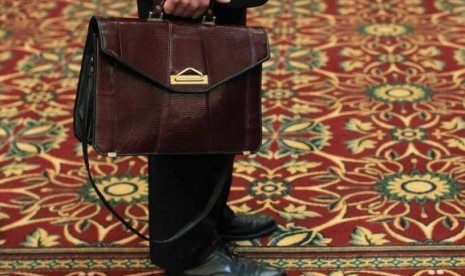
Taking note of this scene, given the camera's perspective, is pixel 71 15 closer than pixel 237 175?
No

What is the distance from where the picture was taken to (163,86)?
1595 mm

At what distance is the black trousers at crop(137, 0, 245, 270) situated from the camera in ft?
5.83

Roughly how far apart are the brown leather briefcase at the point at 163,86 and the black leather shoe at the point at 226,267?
341 mm

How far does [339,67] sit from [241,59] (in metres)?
1.82

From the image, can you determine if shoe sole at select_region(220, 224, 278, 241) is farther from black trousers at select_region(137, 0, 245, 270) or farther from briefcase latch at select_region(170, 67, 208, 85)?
briefcase latch at select_region(170, 67, 208, 85)

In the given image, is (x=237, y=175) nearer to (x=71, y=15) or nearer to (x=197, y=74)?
(x=197, y=74)

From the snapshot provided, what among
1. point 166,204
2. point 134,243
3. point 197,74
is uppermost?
point 197,74

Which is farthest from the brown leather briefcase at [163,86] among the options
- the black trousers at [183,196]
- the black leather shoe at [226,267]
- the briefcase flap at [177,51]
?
the black leather shoe at [226,267]

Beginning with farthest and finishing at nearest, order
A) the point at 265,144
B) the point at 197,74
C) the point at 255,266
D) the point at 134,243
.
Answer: the point at 265,144 → the point at 134,243 → the point at 255,266 → the point at 197,74

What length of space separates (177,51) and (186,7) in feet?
0.28

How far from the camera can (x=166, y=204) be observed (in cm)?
180

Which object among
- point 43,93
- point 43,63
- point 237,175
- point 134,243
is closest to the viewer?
point 134,243

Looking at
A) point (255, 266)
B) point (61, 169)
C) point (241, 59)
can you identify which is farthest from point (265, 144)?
point (241, 59)

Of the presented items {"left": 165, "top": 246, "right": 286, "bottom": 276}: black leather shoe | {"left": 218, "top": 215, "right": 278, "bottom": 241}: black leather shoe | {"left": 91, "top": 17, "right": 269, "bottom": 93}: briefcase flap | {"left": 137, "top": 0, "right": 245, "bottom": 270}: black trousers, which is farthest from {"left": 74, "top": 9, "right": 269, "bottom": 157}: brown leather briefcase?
{"left": 218, "top": 215, "right": 278, "bottom": 241}: black leather shoe
